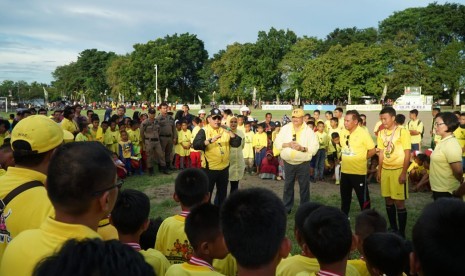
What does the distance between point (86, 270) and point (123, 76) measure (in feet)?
251

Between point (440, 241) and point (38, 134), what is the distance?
2.40m

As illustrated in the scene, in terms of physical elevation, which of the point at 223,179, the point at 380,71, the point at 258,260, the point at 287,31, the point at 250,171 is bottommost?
the point at 250,171

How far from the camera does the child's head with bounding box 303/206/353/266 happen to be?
2.28 meters

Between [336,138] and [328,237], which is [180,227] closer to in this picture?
[328,237]

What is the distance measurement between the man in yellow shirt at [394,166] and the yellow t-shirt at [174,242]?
13.5 feet

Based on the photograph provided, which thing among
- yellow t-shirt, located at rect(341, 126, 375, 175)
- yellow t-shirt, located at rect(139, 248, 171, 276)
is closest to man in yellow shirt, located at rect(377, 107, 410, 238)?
yellow t-shirt, located at rect(341, 126, 375, 175)

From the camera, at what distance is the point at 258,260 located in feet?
6.16

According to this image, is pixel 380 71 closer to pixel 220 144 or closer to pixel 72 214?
pixel 220 144

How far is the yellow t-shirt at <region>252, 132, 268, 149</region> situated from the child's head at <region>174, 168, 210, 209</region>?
317 inches

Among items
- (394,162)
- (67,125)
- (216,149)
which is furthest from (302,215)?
(67,125)

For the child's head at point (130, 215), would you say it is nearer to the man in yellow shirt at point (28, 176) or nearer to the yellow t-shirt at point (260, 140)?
the man in yellow shirt at point (28, 176)

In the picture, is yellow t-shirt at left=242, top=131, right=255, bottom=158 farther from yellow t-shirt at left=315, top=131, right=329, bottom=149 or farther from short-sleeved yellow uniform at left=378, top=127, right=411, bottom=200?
short-sleeved yellow uniform at left=378, top=127, right=411, bottom=200

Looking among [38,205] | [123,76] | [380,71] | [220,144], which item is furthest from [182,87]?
[38,205]

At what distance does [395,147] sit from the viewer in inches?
238
